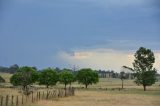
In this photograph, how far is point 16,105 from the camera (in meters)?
34.4

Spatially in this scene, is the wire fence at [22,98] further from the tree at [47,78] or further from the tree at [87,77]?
the tree at [87,77]

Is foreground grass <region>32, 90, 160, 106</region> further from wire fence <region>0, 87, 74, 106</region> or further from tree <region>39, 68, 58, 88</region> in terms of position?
tree <region>39, 68, 58, 88</region>

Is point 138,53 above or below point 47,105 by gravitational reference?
above

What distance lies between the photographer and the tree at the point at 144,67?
104 meters

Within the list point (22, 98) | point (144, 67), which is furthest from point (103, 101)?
point (144, 67)

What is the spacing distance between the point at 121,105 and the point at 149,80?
205 ft

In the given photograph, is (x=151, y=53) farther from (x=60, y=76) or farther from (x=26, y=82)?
(x=26, y=82)

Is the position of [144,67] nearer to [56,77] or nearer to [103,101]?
[56,77]

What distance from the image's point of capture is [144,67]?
107062 mm

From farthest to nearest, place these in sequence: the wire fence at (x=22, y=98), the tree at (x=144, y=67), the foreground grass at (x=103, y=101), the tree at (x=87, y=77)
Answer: the tree at (x=87, y=77), the tree at (x=144, y=67), the foreground grass at (x=103, y=101), the wire fence at (x=22, y=98)

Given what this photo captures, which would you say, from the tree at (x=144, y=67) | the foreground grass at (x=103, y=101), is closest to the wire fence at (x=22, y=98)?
the foreground grass at (x=103, y=101)

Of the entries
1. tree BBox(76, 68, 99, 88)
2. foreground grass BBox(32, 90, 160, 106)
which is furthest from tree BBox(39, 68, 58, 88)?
foreground grass BBox(32, 90, 160, 106)

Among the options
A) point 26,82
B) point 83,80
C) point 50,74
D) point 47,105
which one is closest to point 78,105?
point 47,105

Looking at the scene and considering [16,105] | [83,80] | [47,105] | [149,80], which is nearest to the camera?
[16,105]
